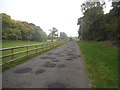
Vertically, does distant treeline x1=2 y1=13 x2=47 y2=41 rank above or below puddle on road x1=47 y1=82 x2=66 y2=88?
above

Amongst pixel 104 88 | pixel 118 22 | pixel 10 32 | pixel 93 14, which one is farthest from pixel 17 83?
pixel 10 32

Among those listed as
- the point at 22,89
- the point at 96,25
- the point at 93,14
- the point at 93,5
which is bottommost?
the point at 22,89

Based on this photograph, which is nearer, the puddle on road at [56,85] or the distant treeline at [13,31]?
the puddle on road at [56,85]

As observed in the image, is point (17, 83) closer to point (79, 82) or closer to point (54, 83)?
point (54, 83)

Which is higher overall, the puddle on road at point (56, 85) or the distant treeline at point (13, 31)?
the distant treeline at point (13, 31)

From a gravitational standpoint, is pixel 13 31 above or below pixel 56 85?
above

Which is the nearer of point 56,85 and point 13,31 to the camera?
point 56,85

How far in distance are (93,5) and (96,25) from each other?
626 centimetres

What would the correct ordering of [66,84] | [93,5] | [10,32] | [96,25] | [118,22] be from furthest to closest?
[10,32] < [96,25] < [93,5] < [118,22] < [66,84]

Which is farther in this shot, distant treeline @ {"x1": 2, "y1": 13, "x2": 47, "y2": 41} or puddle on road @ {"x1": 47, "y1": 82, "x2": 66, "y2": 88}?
distant treeline @ {"x1": 2, "y1": 13, "x2": 47, "y2": 41}

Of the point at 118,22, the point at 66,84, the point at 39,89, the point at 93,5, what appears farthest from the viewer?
the point at 93,5

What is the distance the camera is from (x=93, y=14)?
Answer: 30.8 m

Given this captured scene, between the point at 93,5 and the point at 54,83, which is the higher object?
the point at 93,5

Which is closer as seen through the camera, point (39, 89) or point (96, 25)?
point (39, 89)
